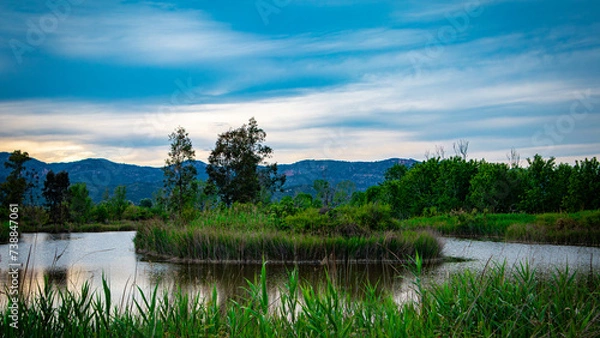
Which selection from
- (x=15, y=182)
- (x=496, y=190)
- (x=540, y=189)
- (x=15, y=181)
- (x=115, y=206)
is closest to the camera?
(x=15, y=182)

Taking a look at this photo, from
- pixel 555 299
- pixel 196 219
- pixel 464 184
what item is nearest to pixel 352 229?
pixel 196 219

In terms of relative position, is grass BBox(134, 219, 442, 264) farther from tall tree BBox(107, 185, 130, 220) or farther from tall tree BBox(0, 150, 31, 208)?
tall tree BBox(107, 185, 130, 220)

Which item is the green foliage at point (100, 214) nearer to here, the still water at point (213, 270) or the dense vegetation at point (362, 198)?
the dense vegetation at point (362, 198)

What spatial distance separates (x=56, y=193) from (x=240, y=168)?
1314cm

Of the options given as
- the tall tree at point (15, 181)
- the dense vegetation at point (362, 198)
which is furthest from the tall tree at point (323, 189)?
the tall tree at point (15, 181)

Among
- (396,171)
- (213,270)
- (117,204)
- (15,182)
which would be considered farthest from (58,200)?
(396,171)

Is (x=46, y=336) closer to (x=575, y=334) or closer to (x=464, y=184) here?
(x=575, y=334)

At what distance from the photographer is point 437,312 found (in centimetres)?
567

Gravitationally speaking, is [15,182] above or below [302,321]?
above

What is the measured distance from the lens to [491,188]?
117ft

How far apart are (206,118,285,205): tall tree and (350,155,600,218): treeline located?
8.21m

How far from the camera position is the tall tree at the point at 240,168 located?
1578 inches

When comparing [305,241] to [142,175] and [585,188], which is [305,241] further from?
[142,175]

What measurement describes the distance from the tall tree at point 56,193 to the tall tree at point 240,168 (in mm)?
10288
